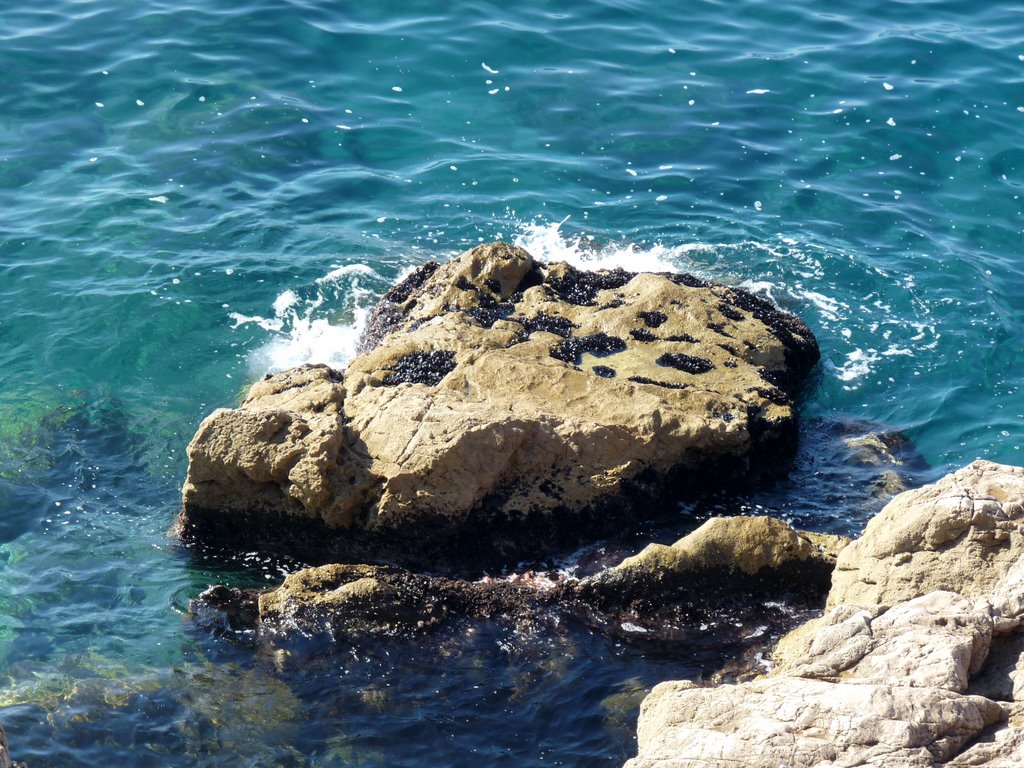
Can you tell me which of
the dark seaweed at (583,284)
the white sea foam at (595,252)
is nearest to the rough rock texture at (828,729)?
the dark seaweed at (583,284)

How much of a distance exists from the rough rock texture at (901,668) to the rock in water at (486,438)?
2.63 metres

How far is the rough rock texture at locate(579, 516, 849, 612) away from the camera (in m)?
11.5

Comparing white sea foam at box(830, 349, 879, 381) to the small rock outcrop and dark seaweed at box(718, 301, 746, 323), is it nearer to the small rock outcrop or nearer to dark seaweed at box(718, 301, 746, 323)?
dark seaweed at box(718, 301, 746, 323)

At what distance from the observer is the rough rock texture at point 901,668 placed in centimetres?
807

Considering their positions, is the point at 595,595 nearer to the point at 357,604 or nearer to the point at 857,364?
the point at 357,604

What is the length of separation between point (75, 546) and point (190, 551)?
4.79ft

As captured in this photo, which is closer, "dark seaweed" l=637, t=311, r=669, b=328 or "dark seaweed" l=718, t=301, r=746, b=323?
"dark seaweed" l=637, t=311, r=669, b=328

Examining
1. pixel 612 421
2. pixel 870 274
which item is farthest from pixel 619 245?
pixel 612 421

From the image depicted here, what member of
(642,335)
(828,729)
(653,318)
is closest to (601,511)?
(642,335)

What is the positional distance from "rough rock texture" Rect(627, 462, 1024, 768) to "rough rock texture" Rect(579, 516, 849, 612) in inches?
25.3

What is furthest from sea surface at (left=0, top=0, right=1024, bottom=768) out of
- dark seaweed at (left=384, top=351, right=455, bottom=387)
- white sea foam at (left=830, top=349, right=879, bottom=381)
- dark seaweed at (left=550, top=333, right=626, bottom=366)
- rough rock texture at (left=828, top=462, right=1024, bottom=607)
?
dark seaweed at (left=384, top=351, right=455, bottom=387)

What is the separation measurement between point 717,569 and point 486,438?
277 cm

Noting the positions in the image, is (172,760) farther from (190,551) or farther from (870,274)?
(870,274)

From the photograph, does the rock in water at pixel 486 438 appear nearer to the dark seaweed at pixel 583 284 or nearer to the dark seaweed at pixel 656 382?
the dark seaweed at pixel 656 382
